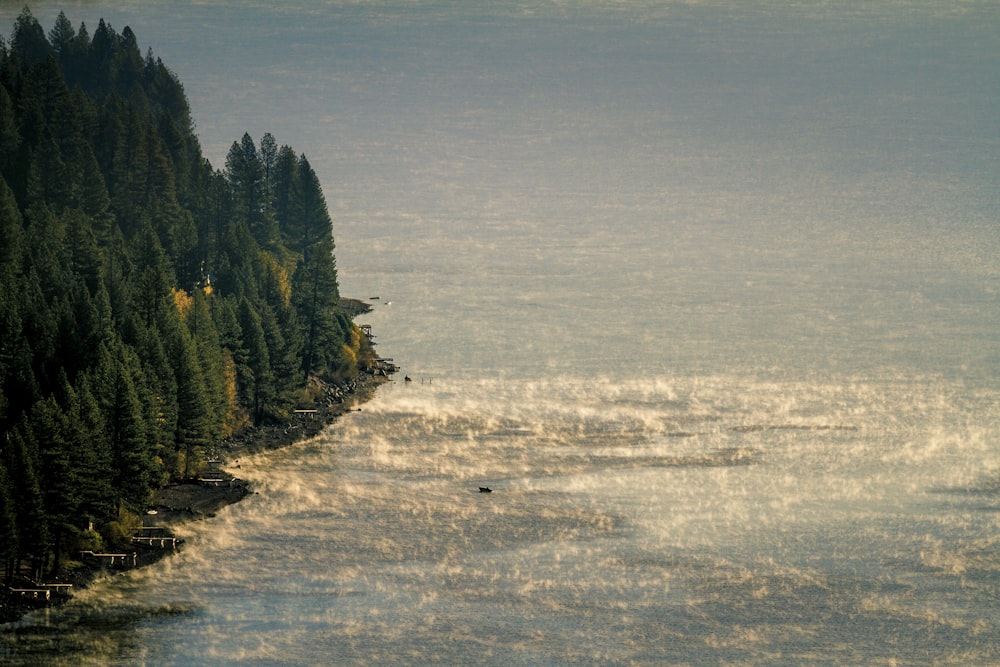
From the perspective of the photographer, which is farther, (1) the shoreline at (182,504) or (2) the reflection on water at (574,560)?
(1) the shoreline at (182,504)

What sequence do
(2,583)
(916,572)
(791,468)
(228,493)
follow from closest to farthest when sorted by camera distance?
(2,583) < (916,572) < (228,493) < (791,468)

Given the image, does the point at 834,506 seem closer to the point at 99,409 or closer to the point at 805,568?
the point at 805,568

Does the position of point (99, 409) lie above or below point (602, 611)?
above

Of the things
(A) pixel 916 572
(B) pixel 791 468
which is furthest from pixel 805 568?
(B) pixel 791 468

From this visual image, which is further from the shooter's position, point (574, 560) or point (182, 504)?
point (182, 504)

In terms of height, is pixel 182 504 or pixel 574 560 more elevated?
pixel 182 504
